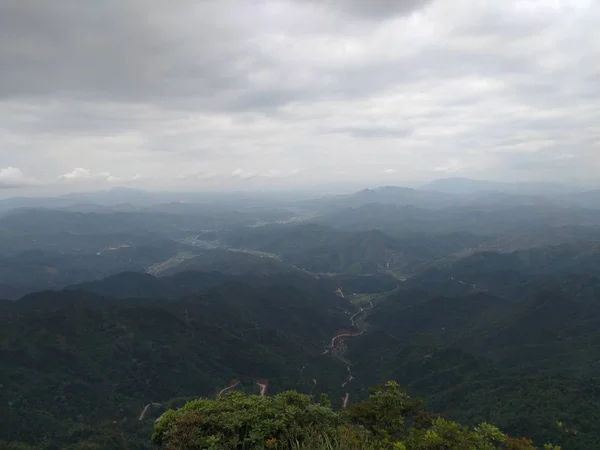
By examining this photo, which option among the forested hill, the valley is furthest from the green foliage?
the forested hill

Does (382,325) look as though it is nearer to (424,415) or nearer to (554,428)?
(554,428)

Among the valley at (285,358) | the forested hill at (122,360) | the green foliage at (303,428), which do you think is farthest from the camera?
the forested hill at (122,360)

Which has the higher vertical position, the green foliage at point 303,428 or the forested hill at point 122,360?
the green foliage at point 303,428

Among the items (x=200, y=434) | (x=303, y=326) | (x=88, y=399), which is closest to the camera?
(x=200, y=434)

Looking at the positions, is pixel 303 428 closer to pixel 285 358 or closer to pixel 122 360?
pixel 122 360

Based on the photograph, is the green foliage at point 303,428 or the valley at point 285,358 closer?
the green foliage at point 303,428

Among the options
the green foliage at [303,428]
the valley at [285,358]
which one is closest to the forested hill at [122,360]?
the valley at [285,358]

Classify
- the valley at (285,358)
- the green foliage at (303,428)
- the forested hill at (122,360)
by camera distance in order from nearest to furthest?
the green foliage at (303,428), the valley at (285,358), the forested hill at (122,360)

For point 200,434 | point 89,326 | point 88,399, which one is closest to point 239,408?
point 200,434

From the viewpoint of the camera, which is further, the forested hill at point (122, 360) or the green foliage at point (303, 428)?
the forested hill at point (122, 360)

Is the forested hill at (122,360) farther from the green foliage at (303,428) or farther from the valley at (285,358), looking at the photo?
the green foliage at (303,428)

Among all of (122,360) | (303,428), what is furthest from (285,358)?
(303,428)
